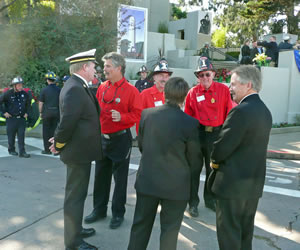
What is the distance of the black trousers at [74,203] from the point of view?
329 centimetres

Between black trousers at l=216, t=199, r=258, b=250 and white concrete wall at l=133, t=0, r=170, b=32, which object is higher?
white concrete wall at l=133, t=0, r=170, b=32

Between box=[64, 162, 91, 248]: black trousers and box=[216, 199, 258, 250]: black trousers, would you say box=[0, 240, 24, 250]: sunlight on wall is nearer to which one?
box=[64, 162, 91, 248]: black trousers

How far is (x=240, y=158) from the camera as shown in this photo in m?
2.78

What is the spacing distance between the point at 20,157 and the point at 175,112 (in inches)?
248

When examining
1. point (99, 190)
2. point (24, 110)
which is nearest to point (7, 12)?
point (24, 110)

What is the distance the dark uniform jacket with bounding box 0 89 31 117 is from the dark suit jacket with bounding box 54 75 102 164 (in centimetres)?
550

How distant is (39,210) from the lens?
15.0ft

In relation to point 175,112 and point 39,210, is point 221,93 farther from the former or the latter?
point 39,210

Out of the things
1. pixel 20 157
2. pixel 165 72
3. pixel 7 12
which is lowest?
pixel 20 157

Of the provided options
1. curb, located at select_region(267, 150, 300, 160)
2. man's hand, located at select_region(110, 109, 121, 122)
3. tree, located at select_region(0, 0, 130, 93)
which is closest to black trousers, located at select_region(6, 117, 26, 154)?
man's hand, located at select_region(110, 109, 121, 122)

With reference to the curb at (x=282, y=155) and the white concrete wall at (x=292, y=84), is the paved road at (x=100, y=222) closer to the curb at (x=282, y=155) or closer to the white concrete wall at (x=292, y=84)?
the curb at (x=282, y=155)

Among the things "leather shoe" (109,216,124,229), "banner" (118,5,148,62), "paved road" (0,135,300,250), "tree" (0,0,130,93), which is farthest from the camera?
"banner" (118,5,148,62)

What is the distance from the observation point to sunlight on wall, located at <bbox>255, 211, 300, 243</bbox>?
13.0 feet

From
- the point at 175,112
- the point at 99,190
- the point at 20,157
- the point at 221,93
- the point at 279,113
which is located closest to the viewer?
the point at 175,112
